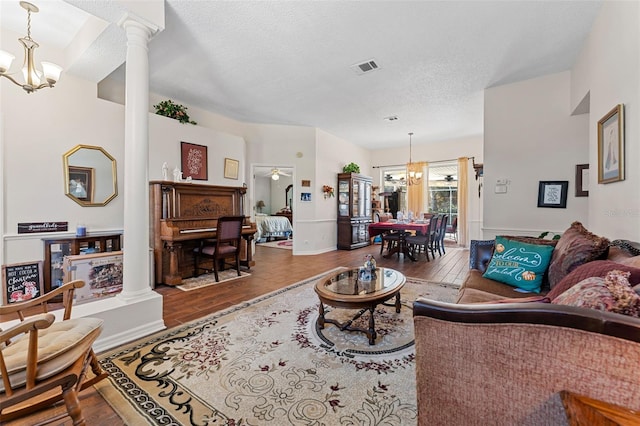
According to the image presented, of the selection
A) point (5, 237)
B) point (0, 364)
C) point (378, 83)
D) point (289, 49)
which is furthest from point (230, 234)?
point (378, 83)

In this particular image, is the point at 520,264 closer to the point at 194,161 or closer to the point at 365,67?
the point at 365,67

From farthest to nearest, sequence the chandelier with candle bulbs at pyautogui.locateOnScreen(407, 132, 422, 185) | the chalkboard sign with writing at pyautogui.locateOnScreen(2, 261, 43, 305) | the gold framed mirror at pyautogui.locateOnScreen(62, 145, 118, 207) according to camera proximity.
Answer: the chandelier with candle bulbs at pyautogui.locateOnScreen(407, 132, 422, 185) → the gold framed mirror at pyautogui.locateOnScreen(62, 145, 118, 207) → the chalkboard sign with writing at pyautogui.locateOnScreen(2, 261, 43, 305)

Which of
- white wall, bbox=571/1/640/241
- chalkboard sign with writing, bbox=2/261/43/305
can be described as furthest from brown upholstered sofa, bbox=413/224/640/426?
chalkboard sign with writing, bbox=2/261/43/305

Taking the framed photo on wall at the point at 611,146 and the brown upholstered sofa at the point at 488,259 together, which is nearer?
the brown upholstered sofa at the point at 488,259

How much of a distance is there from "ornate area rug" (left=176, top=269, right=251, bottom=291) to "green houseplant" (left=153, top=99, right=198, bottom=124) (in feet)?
8.50

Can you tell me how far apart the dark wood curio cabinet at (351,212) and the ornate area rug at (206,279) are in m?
3.22

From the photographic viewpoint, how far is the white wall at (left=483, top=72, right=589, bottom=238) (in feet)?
11.4

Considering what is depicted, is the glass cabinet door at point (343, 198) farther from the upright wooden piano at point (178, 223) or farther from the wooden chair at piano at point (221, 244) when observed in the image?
the wooden chair at piano at point (221, 244)

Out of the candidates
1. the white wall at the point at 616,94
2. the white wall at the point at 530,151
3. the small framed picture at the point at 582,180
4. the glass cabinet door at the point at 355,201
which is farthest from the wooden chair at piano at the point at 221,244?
the small framed picture at the point at 582,180

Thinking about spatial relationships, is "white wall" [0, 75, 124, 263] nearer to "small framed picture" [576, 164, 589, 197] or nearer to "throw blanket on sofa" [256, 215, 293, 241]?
"throw blanket on sofa" [256, 215, 293, 241]

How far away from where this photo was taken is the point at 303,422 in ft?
4.60

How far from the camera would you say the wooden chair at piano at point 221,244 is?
12.7 feet

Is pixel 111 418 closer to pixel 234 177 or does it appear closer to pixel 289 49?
pixel 289 49

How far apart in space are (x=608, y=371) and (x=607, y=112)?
2.68 m
